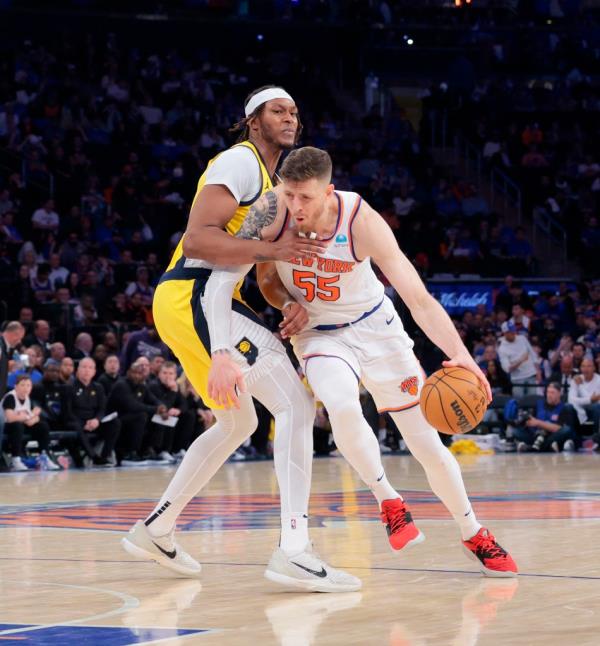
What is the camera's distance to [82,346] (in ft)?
54.7

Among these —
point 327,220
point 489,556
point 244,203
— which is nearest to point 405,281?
point 327,220

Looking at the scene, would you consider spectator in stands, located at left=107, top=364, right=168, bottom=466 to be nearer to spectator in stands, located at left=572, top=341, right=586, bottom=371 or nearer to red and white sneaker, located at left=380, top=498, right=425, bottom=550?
spectator in stands, located at left=572, top=341, right=586, bottom=371

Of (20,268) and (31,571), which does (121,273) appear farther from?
(31,571)

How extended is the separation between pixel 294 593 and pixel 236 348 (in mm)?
1029

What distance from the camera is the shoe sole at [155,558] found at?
18.4 ft

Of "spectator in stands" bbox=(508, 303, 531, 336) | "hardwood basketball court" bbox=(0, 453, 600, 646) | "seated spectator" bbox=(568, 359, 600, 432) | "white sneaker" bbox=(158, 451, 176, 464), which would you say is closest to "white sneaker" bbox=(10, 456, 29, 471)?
"white sneaker" bbox=(158, 451, 176, 464)

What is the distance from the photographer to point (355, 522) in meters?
7.87

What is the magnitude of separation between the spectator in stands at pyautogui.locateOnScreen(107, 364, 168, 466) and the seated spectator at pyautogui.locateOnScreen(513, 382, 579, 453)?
4935 millimetres

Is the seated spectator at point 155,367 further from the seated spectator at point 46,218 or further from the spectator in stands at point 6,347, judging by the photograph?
the seated spectator at point 46,218

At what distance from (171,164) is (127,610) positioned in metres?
18.2

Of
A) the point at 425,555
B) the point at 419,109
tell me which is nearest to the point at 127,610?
the point at 425,555

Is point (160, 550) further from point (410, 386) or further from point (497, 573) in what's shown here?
point (497, 573)

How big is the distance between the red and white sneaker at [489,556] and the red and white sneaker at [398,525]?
23cm

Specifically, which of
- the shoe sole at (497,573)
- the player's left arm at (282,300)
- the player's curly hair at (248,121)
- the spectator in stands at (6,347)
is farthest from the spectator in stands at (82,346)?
the shoe sole at (497,573)
